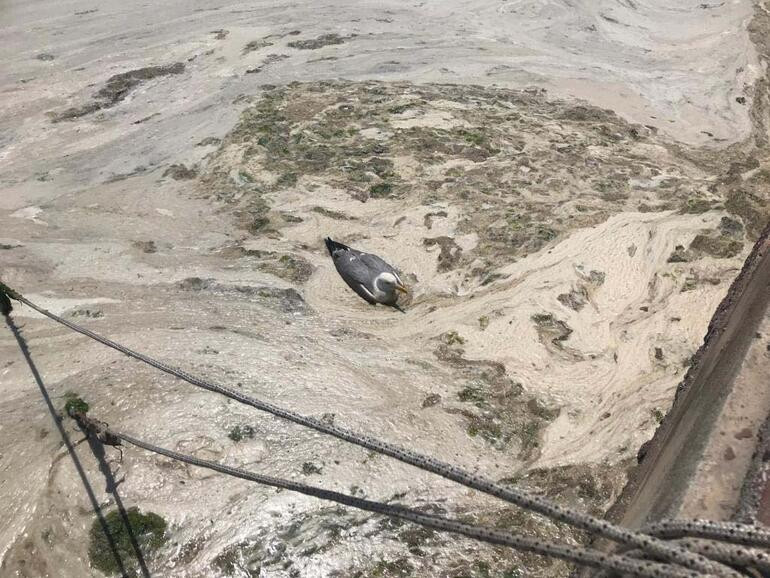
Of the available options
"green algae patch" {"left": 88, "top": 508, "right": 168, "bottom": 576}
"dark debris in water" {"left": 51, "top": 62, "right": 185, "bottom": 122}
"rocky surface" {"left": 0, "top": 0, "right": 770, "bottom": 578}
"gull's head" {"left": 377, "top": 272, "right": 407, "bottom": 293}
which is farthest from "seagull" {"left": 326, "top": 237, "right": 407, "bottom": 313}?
"dark debris in water" {"left": 51, "top": 62, "right": 185, "bottom": 122}

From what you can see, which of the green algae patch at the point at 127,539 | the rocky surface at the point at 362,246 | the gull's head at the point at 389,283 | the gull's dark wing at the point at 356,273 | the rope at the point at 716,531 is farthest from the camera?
the gull's dark wing at the point at 356,273

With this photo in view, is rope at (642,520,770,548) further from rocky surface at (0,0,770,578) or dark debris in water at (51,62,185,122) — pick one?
dark debris in water at (51,62,185,122)

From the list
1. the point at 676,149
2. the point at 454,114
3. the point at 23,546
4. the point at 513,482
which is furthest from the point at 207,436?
the point at 676,149

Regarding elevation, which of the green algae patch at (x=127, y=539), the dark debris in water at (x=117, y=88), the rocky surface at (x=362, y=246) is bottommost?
the green algae patch at (x=127, y=539)

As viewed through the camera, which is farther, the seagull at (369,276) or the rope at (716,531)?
the seagull at (369,276)

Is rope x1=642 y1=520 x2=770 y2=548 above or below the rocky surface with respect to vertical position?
above

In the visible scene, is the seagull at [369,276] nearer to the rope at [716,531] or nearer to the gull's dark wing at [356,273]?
the gull's dark wing at [356,273]

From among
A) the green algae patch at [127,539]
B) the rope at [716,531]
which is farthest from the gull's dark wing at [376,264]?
the rope at [716,531]

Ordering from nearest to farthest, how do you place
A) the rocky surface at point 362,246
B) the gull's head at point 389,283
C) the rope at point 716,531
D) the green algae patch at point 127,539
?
the rope at point 716,531 < the green algae patch at point 127,539 < the rocky surface at point 362,246 < the gull's head at point 389,283
